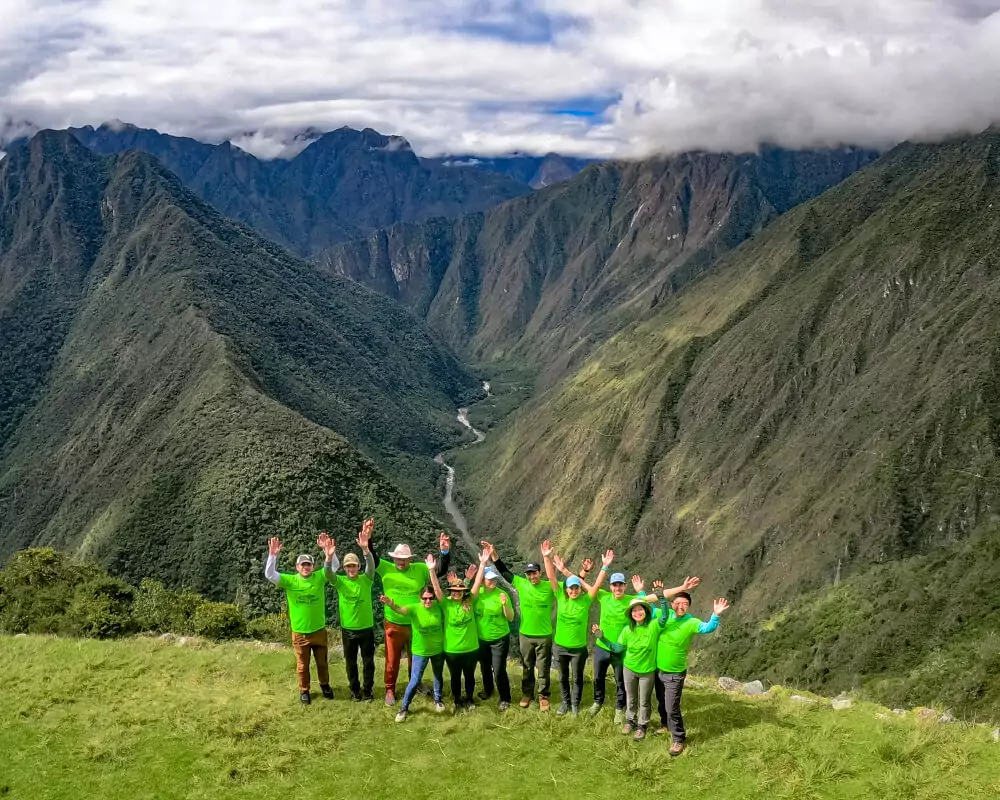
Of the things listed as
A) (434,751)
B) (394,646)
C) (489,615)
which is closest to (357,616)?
(394,646)

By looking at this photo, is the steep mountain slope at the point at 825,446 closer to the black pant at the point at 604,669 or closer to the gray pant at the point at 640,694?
the black pant at the point at 604,669

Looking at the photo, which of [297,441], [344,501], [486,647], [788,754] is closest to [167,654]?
[486,647]

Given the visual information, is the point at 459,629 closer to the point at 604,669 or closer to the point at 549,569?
the point at 549,569

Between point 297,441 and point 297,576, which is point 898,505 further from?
point 297,576

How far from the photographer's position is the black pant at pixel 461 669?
2402 cm

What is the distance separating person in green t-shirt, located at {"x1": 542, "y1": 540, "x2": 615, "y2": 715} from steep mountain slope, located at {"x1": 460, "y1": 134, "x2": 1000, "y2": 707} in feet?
105

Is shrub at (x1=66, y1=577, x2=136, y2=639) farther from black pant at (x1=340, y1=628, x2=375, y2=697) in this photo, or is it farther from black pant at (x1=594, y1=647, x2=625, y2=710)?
black pant at (x1=594, y1=647, x2=625, y2=710)

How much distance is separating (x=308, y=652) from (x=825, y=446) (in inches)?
4096

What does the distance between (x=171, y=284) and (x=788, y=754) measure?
189033 mm

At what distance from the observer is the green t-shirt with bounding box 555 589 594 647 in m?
23.7

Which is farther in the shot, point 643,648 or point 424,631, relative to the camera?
point 424,631

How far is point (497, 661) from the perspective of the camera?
80.3 ft

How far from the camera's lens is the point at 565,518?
154 m

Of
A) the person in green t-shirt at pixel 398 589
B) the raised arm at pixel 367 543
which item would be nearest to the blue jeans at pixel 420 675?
the person in green t-shirt at pixel 398 589
